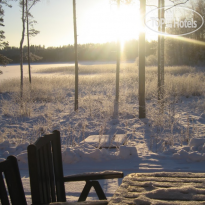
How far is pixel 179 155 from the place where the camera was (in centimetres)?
477

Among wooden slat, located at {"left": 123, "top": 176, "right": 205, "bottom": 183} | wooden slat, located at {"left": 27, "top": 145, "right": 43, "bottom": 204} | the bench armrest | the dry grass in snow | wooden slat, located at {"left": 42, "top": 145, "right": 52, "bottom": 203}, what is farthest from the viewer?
the dry grass in snow

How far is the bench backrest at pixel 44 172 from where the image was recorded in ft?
5.89

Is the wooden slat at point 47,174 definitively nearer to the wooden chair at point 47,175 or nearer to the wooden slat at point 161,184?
the wooden chair at point 47,175

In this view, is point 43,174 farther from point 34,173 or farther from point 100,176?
point 100,176

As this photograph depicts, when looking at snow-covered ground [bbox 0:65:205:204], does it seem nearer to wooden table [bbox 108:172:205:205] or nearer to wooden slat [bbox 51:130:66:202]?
wooden slat [bbox 51:130:66:202]

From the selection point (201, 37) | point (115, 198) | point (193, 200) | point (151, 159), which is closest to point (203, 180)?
point (193, 200)

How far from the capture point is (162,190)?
172 centimetres

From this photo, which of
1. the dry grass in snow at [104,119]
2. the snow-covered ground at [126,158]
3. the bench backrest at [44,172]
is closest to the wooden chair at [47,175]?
the bench backrest at [44,172]

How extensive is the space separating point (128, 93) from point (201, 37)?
2672 centimetres

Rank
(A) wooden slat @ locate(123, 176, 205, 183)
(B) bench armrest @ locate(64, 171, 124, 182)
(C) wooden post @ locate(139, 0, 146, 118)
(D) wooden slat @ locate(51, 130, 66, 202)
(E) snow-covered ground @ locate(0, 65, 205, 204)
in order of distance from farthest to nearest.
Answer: (C) wooden post @ locate(139, 0, 146, 118) < (E) snow-covered ground @ locate(0, 65, 205, 204) < (D) wooden slat @ locate(51, 130, 66, 202) < (B) bench armrest @ locate(64, 171, 124, 182) < (A) wooden slat @ locate(123, 176, 205, 183)

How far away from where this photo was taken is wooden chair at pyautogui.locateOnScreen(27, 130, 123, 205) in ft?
5.89

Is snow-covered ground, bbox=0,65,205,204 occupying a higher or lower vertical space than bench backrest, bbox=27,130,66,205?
lower

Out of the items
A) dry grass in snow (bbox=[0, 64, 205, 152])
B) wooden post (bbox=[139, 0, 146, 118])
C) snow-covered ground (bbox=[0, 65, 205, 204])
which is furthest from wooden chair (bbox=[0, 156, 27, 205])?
wooden post (bbox=[139, 0, 146, 118])

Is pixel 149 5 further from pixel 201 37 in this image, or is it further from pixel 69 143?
pixel 201 37
